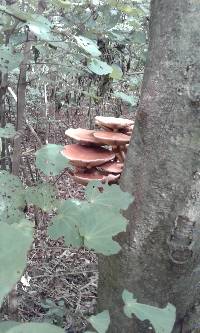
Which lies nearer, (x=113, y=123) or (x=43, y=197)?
(x=43, y=197)

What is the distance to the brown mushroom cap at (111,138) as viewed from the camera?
1414 millimetres

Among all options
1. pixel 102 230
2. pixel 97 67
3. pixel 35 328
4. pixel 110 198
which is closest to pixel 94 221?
pixel 102 230

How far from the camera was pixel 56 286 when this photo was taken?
2383 mm

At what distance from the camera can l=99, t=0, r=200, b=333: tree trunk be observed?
1067 mm

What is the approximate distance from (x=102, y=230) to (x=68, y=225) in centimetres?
11

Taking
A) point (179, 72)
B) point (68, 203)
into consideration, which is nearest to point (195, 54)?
point (179, 72)

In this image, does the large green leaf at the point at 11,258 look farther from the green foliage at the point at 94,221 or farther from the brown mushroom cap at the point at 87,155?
→ the brown mushroom cap at the point at 87,155

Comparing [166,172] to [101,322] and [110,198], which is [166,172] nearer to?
[110,198]

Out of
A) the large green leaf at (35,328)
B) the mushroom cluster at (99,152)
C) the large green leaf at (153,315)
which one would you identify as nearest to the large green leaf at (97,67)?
the mushroom cluster at (99,152)

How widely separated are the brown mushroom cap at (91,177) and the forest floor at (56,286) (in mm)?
478

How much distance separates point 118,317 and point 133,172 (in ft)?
1.68

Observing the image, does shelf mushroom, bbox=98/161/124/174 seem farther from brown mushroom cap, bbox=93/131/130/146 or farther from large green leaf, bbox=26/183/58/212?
large green leaf, bbox=26/183/58/212

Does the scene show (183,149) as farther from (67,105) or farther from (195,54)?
(67,105)

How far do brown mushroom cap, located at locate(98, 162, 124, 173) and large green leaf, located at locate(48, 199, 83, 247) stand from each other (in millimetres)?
464
